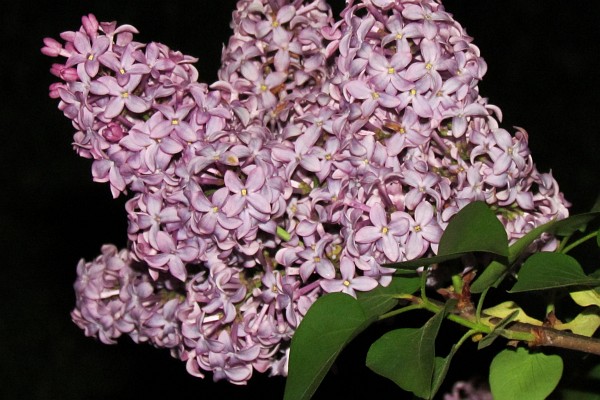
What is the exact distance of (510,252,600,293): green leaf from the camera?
534mm

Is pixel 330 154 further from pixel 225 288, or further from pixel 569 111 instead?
pixel 569 111

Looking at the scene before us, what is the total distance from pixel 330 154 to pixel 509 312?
0.50 ft

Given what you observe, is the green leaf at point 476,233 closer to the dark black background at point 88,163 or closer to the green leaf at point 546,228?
the green leaf at point 546,228

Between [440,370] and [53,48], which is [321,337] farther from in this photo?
[53,48]

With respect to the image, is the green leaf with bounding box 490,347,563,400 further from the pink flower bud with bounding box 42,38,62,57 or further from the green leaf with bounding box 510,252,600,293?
the pink flower bud with bounding box 42,38,62,57

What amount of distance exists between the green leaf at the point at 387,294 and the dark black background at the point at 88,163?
1.10 meters

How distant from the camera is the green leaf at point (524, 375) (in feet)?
1.94

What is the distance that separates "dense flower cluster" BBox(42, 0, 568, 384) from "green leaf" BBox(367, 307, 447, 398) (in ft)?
0.14

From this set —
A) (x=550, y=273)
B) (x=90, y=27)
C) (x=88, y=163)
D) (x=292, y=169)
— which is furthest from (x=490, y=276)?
(x=88, y=163)

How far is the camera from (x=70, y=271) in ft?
6.14

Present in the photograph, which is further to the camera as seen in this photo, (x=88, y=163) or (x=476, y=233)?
(x=88, y=163)

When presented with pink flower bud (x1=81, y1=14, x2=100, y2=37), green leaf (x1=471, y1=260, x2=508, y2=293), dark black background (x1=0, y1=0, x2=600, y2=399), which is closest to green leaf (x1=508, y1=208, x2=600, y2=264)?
green leaf (x1=471, y1=260, x2=508, y2=293)

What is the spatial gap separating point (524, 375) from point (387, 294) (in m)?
0.10

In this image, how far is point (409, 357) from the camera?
536 millimetres
